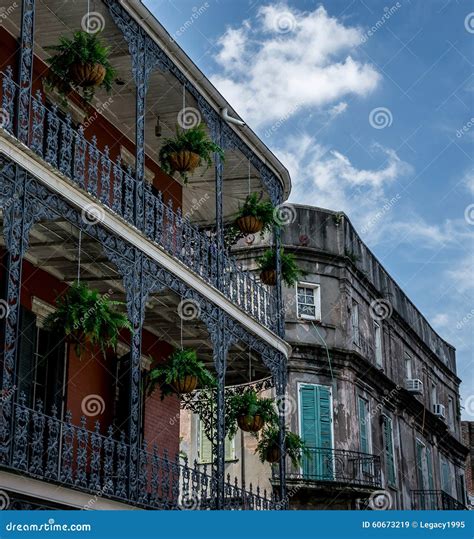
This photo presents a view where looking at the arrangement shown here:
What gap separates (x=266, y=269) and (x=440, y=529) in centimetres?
1027

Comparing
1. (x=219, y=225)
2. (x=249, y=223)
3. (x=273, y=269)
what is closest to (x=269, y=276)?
(x=273, y=269)

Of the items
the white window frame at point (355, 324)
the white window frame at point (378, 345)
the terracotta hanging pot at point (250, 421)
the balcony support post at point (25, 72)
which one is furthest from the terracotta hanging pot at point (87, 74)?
the white window frame at point (378, 345)

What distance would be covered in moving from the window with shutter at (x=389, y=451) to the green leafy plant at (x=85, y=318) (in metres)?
16.7

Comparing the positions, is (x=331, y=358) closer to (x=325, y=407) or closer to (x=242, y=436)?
(x=325, y=407)

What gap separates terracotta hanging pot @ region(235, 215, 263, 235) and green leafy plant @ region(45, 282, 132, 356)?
17.7 ft

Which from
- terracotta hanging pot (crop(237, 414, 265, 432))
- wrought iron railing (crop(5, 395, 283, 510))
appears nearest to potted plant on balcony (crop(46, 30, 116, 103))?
wrought iron railing (crop(5, 395, 283, 510))

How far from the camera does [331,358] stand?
83.0 ft

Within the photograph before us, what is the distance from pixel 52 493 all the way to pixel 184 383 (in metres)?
3.31

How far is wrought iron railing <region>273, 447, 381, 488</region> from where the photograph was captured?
2372cm

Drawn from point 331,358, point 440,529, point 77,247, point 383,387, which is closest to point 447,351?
point 383,387

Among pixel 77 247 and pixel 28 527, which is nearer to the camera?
pixel 28 527

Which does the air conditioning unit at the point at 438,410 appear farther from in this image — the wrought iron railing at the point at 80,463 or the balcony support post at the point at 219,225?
the wrought iron railing at the point at 80,463

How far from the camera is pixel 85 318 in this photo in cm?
1189

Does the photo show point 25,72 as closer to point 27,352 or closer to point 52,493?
point 27,352
